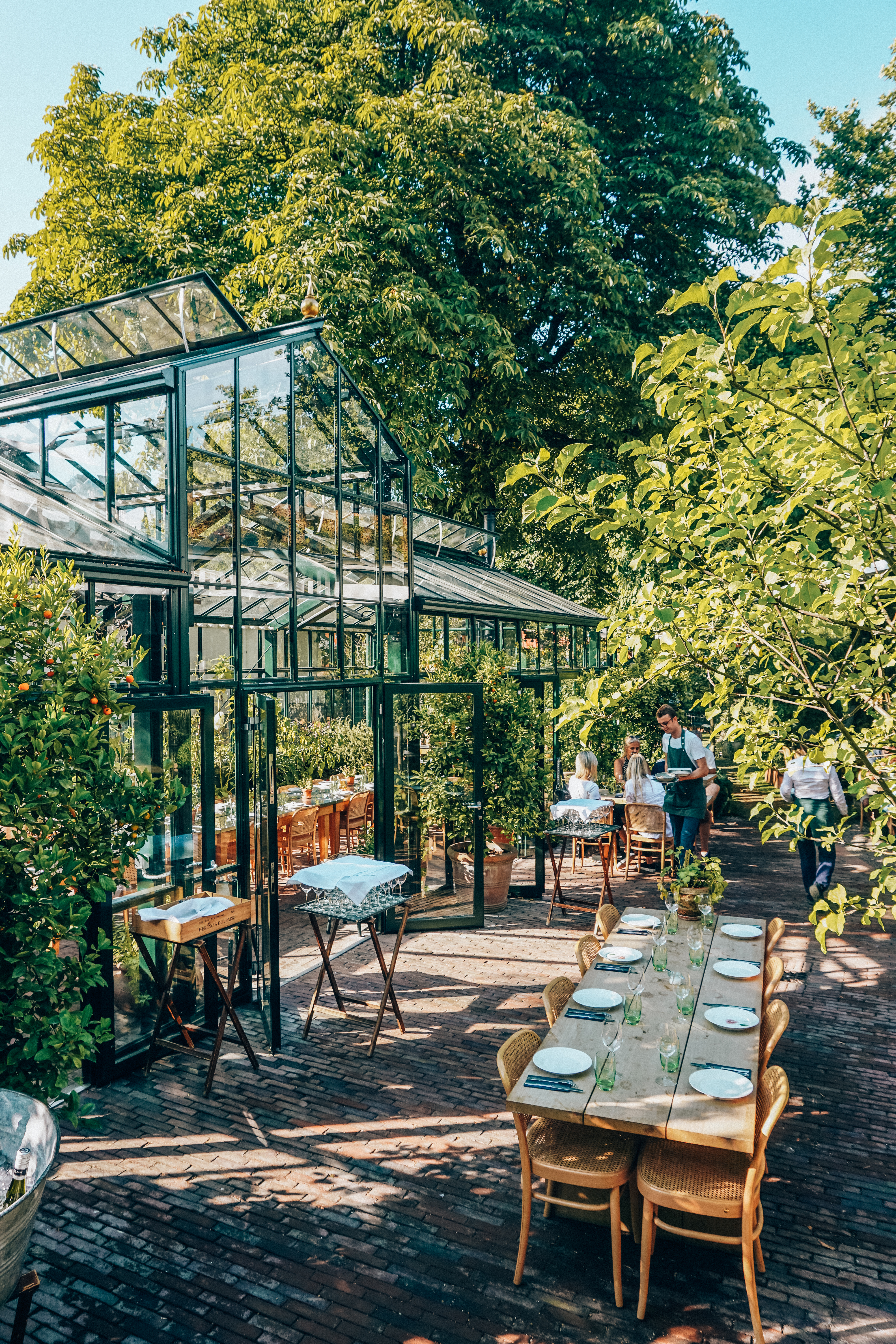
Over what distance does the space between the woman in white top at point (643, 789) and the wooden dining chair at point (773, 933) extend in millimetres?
4383

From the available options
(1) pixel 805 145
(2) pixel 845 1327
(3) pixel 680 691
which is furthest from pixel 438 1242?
(1) pixel 805 145

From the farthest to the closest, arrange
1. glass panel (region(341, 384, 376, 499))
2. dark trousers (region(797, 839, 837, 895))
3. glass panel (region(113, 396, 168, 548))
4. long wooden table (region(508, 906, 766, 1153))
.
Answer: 1. glass panel (region(341, 384, 376, 499))
2. dark trousers (region(797, 839, 837, 895))
3. glass panel (region(113, 396, 168, 548))
4. long wooden table (region(508, 906, 766, 1153))

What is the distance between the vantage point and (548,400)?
55.8ft

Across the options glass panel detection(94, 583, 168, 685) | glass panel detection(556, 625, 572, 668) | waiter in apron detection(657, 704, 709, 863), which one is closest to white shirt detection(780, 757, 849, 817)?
waiter in apron detection(657, 704, 709, 863)

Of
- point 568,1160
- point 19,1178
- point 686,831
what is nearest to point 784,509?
point 19,1178

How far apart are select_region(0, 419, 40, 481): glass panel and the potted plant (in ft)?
20.3

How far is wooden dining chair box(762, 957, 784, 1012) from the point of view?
481 cm

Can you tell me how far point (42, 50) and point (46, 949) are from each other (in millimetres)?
8725

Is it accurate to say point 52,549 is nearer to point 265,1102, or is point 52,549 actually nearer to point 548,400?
point 265,1102

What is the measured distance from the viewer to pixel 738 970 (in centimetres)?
491

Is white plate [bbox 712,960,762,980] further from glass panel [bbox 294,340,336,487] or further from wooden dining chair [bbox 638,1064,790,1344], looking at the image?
glass panel [bbox 294,340,336,487]

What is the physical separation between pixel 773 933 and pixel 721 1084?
2.40 m

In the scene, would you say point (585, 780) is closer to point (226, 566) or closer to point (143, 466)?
point (226, 566)

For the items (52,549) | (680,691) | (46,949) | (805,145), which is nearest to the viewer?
(46,949)
